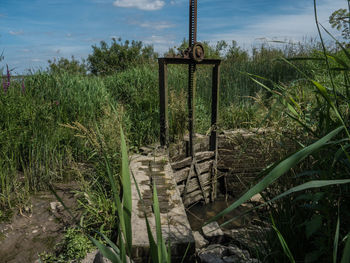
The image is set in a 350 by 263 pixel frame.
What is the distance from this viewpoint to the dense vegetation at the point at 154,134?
4.53 ft

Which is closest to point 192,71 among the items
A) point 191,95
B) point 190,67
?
point 190,67

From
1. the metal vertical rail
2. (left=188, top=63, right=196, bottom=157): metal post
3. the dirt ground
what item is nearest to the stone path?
(left=188, top=63, right=196, bottom=157): metal post

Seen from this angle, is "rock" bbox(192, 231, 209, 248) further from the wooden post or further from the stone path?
the wooden post

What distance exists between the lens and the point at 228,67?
30.0 feet

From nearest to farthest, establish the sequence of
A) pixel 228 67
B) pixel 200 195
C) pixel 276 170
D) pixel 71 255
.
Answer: pixel 276 170, pixel 71 255, pixel 200 195, pixel 228 67

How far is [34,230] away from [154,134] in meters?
2.65

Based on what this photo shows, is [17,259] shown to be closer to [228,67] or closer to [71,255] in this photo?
[71,255]

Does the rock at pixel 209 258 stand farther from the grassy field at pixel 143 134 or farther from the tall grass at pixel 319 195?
the tall grass at pixel 319 195

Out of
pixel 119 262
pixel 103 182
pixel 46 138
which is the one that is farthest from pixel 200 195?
pixel 119 262

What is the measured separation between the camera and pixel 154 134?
17.3 ft

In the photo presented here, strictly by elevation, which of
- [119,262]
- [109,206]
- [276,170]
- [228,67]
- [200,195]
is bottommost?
[200,195]

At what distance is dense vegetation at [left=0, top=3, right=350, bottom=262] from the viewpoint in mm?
1380

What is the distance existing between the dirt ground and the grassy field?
17 cm

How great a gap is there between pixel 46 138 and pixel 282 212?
123 inches
